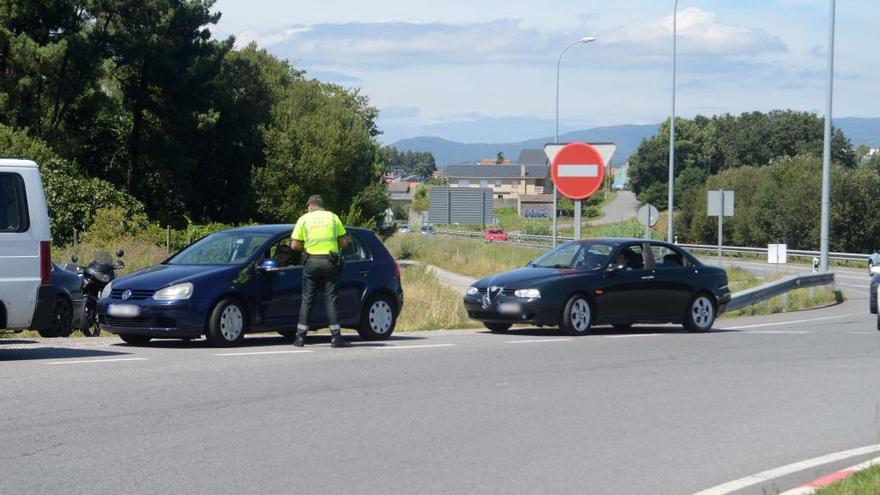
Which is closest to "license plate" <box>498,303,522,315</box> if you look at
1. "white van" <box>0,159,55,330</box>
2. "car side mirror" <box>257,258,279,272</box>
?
"car side mirror" <box>257,258,279,272</box>

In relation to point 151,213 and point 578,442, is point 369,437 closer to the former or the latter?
point 578,442

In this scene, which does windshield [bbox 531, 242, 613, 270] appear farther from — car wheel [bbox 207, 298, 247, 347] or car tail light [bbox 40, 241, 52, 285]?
car tail light [bbox 40, 241, 52, 285]

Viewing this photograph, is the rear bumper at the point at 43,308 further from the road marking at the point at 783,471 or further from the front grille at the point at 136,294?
the road marking at the point at 783,471

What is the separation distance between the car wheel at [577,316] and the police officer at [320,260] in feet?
14.3

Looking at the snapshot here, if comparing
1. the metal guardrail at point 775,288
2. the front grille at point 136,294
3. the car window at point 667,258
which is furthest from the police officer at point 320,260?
the metal guardrail at point 775,288

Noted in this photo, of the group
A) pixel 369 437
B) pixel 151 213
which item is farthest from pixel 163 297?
pixel 151 213

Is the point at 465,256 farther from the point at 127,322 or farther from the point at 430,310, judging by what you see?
the point at 127,322

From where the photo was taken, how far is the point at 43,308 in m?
12.3

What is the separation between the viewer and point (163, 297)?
14.0 meters

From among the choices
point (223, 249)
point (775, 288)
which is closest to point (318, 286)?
point (223, 249)

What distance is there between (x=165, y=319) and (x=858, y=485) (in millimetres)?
8879

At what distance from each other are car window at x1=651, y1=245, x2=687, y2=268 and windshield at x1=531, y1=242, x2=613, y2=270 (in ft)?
2.98

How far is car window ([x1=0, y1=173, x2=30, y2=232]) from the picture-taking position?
1216 cm

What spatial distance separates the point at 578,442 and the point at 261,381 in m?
3.59
